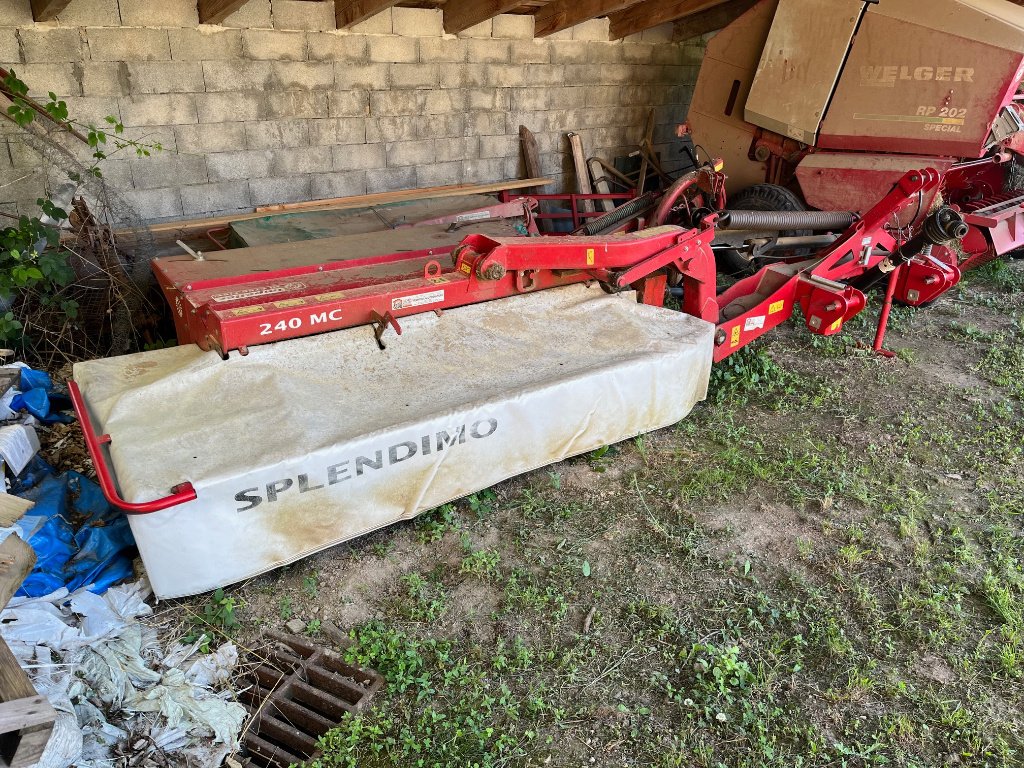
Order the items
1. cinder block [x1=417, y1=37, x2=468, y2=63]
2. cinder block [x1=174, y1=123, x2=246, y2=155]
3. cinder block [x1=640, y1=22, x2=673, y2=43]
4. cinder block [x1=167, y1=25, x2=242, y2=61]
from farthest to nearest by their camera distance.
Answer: cinder block [x1=640, y1=22, x2=673, y2=43] < cinder block [x1=417, y1=37, x2=468, y2=63] < cinder block [x1=174, y1=123, x2=246, y2=155] < cinder block [x1=167, y1=25, x2=242, y2=61]

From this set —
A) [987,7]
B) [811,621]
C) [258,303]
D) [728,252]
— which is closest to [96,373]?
[258,303]

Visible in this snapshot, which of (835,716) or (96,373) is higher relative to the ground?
(96,373)

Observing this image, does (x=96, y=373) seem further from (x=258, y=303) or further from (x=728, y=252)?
(x=728, y=252)

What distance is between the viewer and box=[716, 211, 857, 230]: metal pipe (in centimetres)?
436

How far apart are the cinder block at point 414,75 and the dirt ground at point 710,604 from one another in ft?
12.6

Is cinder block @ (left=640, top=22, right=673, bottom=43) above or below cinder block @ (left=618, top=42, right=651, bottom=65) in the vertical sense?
above

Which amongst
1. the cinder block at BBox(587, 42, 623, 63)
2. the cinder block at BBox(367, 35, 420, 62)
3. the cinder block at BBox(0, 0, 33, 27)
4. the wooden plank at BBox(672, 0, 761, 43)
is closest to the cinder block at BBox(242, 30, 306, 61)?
the cinder block at BBox(367, 35, 420, 62)

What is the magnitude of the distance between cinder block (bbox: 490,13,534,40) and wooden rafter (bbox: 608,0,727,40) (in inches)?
44.0

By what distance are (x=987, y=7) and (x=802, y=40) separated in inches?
49.9

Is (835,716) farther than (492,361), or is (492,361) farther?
(492,361)

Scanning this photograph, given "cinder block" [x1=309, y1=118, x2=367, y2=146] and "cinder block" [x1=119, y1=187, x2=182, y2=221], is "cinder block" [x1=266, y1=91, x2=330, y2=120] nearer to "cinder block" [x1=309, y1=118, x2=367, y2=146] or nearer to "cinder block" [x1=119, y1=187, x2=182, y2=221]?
"cinder block" [x1=309, y1=118, x2=367, y2=146]

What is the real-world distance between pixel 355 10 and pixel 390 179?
1.39 meters

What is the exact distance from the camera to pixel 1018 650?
263 centimetres

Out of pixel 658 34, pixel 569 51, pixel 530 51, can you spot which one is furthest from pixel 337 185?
pixel 658 34
